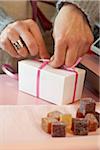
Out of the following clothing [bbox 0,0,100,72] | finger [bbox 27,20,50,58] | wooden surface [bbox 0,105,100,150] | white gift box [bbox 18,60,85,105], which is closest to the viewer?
wooden surface [bbox 0,105,100,150]

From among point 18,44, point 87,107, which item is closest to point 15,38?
point 18,44

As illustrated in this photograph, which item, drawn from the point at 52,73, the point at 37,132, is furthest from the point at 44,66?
the point at 37,132

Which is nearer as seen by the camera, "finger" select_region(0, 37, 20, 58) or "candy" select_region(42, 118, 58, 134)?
"candy" select_region(42, 118, 58, 134)

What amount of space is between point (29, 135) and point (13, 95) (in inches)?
9.4

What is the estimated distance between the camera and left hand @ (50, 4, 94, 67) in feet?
2.43

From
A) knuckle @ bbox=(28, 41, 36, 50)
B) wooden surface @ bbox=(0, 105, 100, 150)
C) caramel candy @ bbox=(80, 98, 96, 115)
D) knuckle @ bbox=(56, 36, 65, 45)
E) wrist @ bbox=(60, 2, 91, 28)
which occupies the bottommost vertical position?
wooden surface @ bbox=(0, 105, 100, 150)

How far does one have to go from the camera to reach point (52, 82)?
0.70 meters

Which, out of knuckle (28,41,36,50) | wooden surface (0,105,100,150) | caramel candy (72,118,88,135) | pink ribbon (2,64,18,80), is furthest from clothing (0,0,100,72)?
caramel candy (72,118,88,135)

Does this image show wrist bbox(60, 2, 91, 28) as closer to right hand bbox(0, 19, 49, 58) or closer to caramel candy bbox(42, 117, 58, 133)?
right hand bbox(0, 19, 49, 58)

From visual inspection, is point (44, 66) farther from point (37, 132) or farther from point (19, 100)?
point (37, 132)

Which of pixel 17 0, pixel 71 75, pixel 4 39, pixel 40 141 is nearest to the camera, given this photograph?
pixel 40 141

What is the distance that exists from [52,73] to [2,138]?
233mm

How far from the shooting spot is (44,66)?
2.41 ft

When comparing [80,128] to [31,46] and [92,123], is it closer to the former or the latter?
[92,123]
